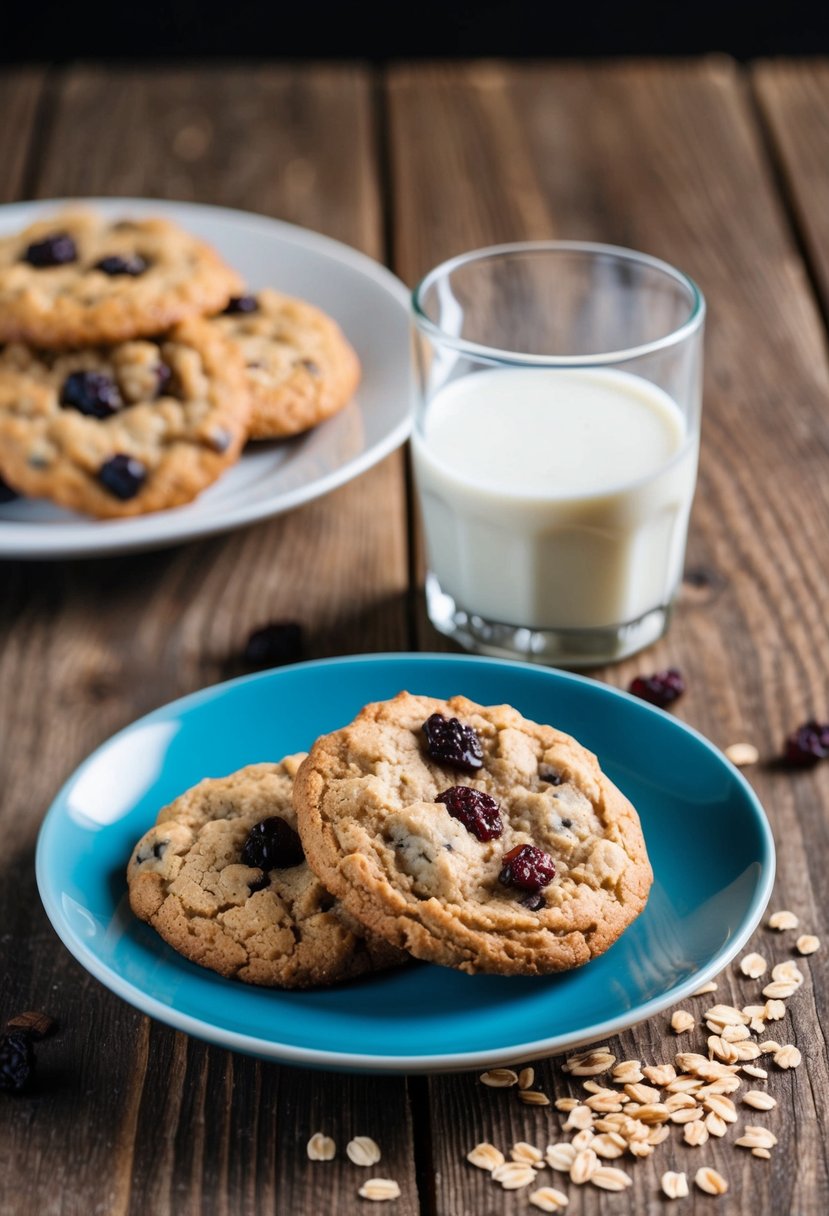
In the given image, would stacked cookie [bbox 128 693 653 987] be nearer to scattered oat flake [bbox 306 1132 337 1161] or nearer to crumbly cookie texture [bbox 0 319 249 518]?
scattered oat flake [bbox 306 1132 337 1161]

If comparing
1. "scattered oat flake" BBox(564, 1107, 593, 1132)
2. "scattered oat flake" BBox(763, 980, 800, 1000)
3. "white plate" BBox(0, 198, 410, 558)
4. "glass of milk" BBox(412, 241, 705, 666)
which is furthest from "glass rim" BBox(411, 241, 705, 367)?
"scattered oat flake" BBox(564, 1107, 593, 1132)

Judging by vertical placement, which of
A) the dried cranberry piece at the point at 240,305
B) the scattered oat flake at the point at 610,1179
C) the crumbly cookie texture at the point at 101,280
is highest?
the crumbly cookie texture at the point at 101,280

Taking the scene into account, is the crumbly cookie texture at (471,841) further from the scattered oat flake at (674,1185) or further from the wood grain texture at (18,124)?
the wood grain texture at (18,124)

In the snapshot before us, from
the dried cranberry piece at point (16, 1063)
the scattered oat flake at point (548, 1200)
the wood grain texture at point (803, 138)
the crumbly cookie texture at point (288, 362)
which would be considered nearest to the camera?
the scattered oat flake at point (548, 1200)

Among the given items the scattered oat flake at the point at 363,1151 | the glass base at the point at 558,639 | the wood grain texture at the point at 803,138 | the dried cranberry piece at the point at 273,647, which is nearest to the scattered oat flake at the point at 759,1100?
the scattered oat flake at the point at 363,1151

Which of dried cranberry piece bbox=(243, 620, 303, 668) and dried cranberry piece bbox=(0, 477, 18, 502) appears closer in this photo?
dried cranberry piece bbox=(243, 620, 303, 668)

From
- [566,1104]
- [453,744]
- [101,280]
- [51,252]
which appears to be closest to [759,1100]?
[566,1104]

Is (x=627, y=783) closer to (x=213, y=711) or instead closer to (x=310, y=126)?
(x=213, y=711)
